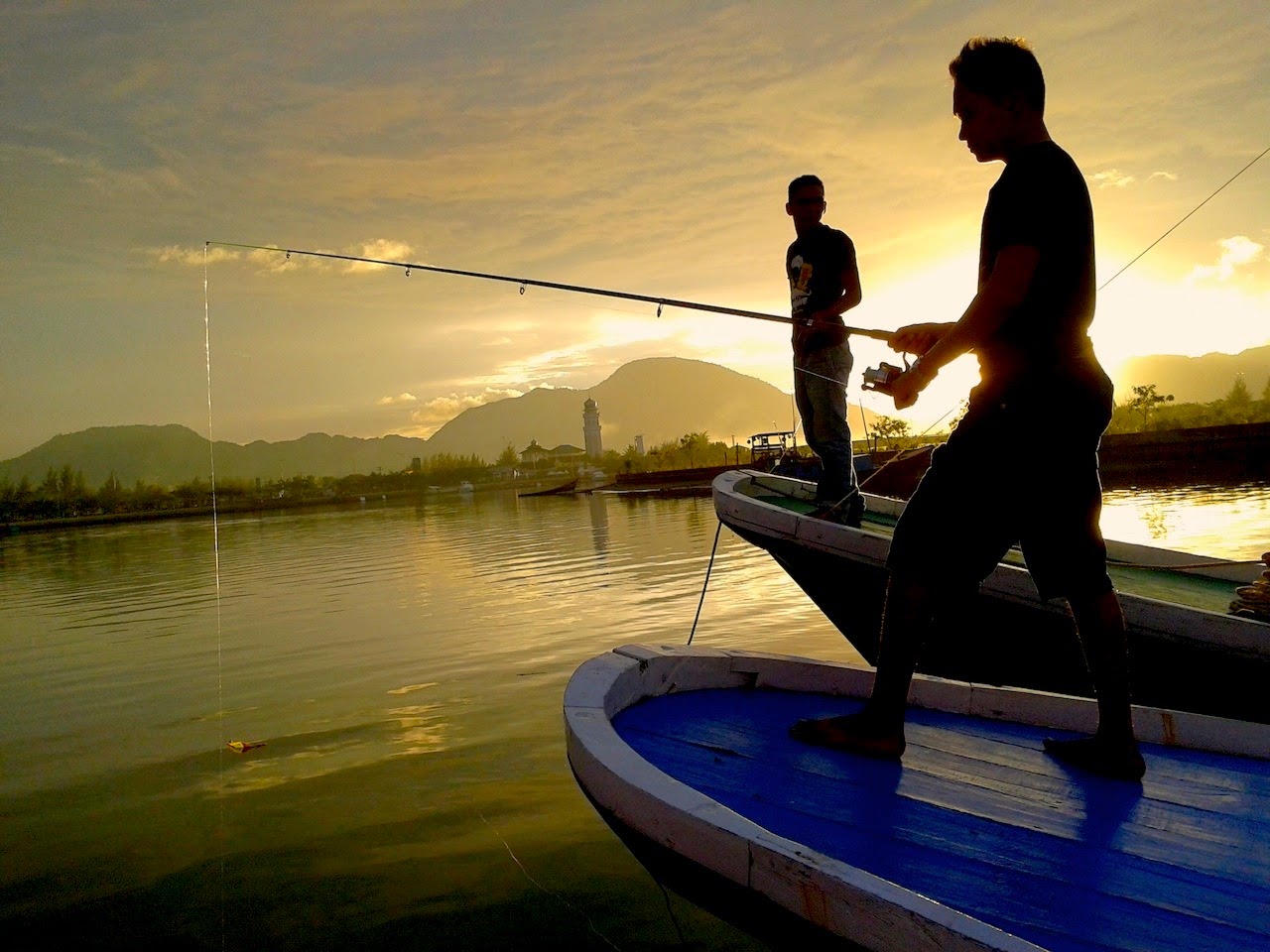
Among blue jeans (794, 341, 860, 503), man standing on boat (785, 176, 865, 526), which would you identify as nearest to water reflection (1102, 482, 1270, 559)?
blue jeans (794, 341, 860, 503)

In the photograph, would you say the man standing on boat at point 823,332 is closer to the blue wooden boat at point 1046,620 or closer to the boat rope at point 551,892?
the blue wooden boat at point 1046,620

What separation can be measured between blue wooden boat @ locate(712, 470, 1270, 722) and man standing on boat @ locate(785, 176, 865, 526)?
0.53 metres

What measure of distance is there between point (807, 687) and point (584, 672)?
96 cm

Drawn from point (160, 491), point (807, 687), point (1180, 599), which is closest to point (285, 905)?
point (807, 687)

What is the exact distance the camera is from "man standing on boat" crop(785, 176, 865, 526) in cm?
579

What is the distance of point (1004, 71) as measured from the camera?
9.38 feet

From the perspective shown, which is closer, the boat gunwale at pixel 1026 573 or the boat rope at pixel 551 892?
the boat rope at pixel 551 892

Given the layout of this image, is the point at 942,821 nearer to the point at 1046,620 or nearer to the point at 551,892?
the point at 551,892

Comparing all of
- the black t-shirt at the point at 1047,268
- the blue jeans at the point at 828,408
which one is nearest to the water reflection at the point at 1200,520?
the blue jeans at the point at 828,408

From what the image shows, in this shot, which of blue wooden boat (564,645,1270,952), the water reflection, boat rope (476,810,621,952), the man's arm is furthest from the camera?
the water reflection

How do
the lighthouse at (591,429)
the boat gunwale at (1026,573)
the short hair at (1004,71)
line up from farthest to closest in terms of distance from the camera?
the lighthouse at (591,429) → the boat gunwale at (1026,573) → the short hair at (1004,71)

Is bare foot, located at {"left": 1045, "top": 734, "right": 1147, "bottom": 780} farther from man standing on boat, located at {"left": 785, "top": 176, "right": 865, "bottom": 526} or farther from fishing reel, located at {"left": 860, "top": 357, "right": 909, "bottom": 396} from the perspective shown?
man standing on boat, located at {"left": 785, "top": 176, "right": 865, "bottom": 526}

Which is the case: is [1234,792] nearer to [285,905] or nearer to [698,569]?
[285,905]

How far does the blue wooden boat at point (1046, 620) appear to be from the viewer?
3920 millimetres
